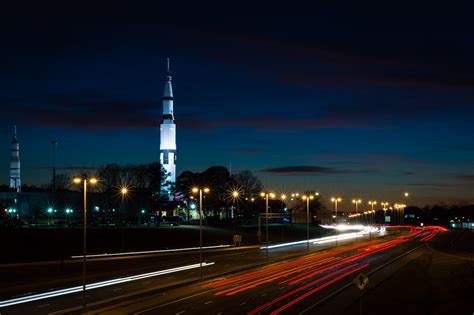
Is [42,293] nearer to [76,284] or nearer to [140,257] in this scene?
[76,284]

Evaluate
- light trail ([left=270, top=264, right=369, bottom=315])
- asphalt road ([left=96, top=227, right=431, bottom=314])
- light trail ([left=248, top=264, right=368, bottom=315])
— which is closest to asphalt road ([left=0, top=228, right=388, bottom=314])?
asphalt road ([left=96, top=227, right=431, bottom=314])

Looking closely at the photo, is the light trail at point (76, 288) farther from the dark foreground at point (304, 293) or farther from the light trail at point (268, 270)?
the light trail at point (268, 270)

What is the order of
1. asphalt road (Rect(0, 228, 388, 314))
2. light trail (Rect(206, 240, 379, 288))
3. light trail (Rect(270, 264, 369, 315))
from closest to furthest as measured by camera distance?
light trail (Rect(270, 264, 369, 315))
asphalt road (Rect(0, 228, 388, 314))
light trail (Rect(206, 240, 379, 288))

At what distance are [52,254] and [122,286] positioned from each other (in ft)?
102

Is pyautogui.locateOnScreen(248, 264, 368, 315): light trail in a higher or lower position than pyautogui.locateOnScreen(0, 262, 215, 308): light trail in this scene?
lower

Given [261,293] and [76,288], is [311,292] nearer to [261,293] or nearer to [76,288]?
[261,293]

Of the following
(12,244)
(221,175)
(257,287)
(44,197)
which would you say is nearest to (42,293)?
(257,287)

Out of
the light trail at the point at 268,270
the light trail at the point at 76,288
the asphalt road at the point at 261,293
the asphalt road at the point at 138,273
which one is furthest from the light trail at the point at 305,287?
the light trail at the point at 76,288

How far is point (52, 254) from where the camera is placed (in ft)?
235

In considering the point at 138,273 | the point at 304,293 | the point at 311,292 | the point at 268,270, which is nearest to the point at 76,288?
the point at 138,273

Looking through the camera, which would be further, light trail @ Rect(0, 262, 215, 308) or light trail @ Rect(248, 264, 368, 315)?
light trail @ Rect(0, 262, 215, 308)

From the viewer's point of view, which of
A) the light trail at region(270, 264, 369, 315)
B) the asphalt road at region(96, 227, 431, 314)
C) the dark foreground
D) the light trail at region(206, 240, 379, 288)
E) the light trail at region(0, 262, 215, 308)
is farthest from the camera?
the light trail at region(206, 240, 379, 288)

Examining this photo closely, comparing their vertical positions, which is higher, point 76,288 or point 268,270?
point 76,288

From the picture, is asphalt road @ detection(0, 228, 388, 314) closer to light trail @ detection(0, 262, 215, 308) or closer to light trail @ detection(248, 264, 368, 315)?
light trail @ detection(0, 262, 215, 308)
